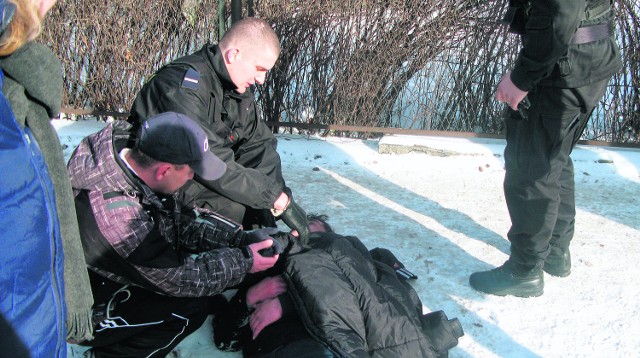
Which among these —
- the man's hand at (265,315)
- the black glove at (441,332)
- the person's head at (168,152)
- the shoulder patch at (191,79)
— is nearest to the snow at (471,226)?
the black glove at (441,332)

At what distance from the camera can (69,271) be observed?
4.65 feet

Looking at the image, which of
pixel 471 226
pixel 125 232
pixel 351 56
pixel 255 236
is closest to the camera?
pixel 125 232

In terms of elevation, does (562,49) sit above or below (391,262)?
above

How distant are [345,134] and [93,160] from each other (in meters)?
3.33

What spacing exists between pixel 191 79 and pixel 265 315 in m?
1.12

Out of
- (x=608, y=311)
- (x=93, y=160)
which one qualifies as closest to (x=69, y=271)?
(x=93, y=160)

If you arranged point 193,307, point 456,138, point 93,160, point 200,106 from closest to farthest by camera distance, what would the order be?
point 93,160 < point 193,307 < point 200,106 < point 456,138

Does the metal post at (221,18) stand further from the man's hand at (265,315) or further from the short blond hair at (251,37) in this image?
the man's hand at (265,315)

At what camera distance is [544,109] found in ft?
7.50

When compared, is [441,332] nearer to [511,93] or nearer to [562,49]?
[511,93]

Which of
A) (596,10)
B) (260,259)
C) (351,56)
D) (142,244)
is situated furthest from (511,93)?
(351,56)

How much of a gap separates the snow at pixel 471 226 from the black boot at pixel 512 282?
0.12 ft

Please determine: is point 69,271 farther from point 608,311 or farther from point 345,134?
point 345,134

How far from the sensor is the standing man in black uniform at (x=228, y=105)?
2.38m
